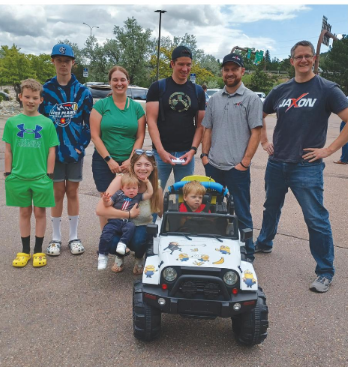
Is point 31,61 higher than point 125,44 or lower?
lower

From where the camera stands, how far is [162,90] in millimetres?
4023

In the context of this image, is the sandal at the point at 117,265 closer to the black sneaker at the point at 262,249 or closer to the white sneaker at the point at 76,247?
the white sneaker at the point at 76,247

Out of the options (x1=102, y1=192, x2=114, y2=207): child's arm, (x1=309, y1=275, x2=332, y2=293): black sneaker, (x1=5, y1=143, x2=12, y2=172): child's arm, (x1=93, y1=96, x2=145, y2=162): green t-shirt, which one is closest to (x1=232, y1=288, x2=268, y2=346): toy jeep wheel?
(x1=309, y1=275, x2=332, y2=293): black sneaker

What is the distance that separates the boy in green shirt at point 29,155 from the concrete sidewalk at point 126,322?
536 mm

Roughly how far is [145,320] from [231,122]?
2193mm

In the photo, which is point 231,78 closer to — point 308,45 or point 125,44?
point 308,45

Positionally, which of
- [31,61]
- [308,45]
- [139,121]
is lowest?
[139,121]

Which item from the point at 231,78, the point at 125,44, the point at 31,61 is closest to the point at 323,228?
the point at 231,78

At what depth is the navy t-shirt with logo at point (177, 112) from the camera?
4.02m

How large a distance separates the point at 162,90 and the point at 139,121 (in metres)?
0.44

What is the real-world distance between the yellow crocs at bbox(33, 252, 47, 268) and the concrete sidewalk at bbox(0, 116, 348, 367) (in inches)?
2.8

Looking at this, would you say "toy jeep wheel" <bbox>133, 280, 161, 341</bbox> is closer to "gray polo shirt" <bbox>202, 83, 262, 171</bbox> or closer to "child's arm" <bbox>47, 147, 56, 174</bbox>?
"gray polo shirt" <bbox>202, 83, 262, 171</bbox>

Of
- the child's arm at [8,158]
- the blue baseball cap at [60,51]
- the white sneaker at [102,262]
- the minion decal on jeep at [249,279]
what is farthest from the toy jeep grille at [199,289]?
the blue baseball cap at [60,51]

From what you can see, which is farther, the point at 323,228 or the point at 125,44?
the point at 125,44
